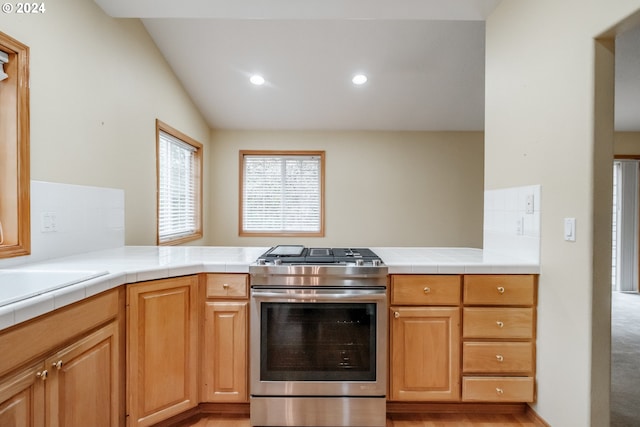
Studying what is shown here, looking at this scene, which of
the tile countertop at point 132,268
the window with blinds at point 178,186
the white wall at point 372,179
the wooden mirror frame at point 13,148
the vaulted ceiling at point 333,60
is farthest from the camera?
the white wall at point 372,179

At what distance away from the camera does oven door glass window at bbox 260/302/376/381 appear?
1862mm

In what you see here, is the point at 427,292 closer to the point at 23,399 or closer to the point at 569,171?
the point at 569,171

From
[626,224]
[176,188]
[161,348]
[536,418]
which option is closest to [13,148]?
[161,348]

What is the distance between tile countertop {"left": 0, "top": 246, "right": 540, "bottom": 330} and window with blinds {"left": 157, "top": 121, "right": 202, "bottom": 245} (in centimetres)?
85

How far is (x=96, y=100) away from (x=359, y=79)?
2378 millimetres

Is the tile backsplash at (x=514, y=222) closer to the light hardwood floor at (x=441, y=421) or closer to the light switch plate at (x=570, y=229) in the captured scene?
Result: the light switch plate at (x=570, y=229)

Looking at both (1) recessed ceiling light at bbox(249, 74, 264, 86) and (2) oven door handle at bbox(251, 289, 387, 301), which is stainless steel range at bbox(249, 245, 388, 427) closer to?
(2) oven door handle at bbox(251, 289, 387, 301)

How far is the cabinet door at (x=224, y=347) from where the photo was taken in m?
1.90

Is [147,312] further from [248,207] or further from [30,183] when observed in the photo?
[248,207]

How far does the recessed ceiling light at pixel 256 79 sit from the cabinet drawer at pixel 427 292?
2632 mm

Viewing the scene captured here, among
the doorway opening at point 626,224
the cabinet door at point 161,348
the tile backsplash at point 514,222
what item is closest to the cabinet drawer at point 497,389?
the tile backsplash at point 514,222

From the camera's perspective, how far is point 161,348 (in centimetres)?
176

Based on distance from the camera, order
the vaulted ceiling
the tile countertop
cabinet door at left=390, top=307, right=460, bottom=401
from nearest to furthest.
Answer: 1. the tile countertop
2. cabinet door at left=390, top=307, right=460, bottom=401
3. the vaulted ceiling

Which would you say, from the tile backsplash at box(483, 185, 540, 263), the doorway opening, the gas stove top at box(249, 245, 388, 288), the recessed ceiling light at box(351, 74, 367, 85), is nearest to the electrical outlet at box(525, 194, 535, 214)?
the tile backsplash at box(483, 185, 540, 263)
